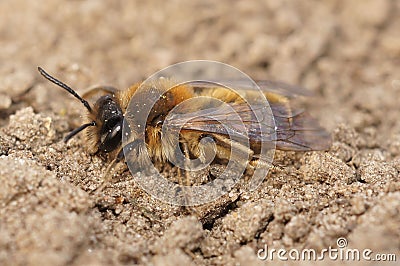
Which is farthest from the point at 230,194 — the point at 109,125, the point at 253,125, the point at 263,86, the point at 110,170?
the point at 263,86

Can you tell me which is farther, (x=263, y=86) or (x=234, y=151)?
(x=263, y=86)

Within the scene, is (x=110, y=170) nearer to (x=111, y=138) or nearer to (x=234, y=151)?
(x=111, y=138)

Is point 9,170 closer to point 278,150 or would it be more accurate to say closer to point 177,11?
point 278,150

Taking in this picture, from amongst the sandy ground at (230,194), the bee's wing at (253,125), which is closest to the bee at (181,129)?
the bee's wing at (253,125)

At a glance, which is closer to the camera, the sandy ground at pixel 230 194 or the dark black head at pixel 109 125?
the sandy ground at pixel 230 194

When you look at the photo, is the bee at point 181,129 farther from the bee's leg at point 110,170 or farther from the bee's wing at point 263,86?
the bee's wing at point 263,86

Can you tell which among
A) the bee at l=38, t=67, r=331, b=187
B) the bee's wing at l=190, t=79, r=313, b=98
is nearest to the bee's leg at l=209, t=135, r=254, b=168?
the bee at l=38, t=67, r=331, b=187
